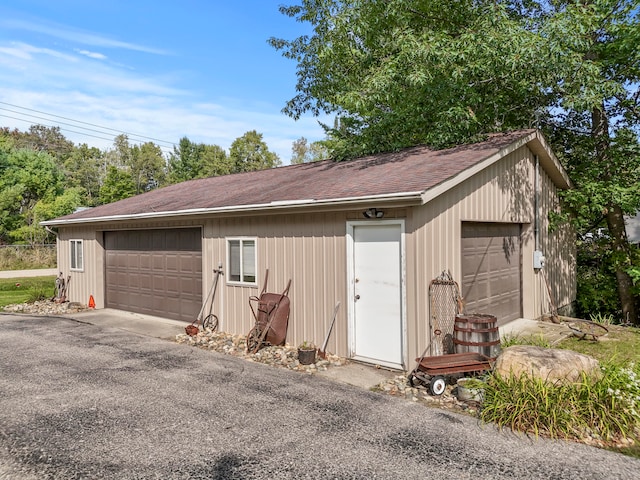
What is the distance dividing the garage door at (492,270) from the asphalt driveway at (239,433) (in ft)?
10.2

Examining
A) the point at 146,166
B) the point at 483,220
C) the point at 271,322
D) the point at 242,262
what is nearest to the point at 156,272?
the point at 242,262

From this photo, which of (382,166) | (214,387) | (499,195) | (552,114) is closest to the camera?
(214,387)

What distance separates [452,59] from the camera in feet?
28.2

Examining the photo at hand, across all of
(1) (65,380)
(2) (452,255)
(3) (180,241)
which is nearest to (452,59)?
(2) (452,255)

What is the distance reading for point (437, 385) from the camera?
5.18 m

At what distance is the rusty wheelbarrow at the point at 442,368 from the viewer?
17.1ft

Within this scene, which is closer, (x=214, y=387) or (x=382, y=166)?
(x=214, y=387)

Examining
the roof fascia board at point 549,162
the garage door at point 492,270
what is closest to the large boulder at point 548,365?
the garage door at point 492,270

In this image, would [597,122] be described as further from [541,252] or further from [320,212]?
[320,212]

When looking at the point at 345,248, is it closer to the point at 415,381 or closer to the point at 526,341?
the point at 415,381

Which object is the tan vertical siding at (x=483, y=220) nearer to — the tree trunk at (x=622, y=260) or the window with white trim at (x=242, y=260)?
the tree trunk at (x=622, y=260)

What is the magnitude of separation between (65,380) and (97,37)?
14.6 metres

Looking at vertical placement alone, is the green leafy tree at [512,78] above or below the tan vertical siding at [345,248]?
above

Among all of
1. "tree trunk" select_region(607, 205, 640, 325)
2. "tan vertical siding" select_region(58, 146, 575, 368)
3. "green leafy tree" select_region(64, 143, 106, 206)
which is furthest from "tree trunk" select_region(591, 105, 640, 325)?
"green leafy tree" select_region(64, 143, 106, 206)
